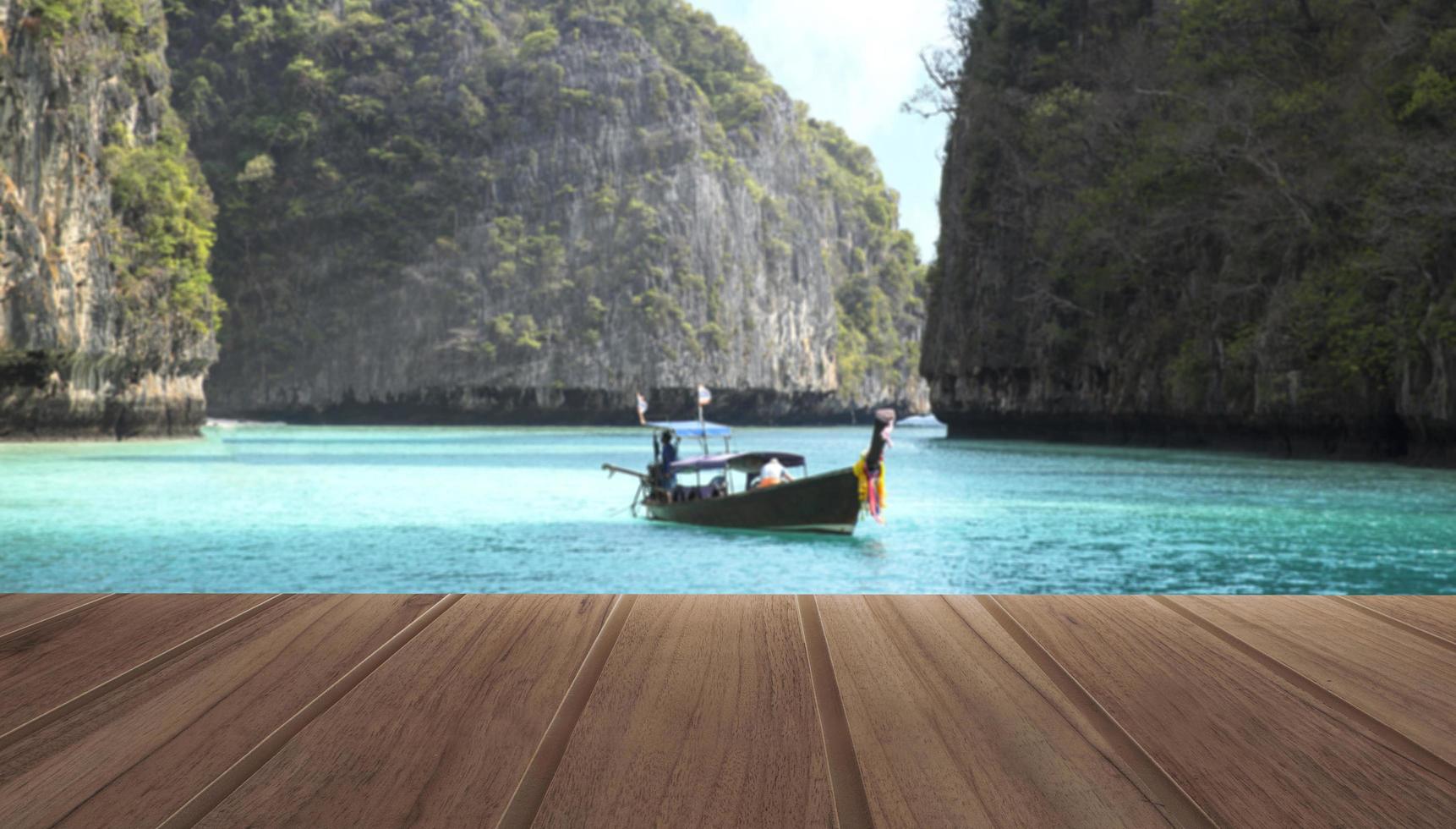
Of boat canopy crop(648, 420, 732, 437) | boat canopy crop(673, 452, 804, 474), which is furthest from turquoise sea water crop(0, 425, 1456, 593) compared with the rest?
boat canopy crop(648, 420, 732, 437)

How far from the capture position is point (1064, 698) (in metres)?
1.72

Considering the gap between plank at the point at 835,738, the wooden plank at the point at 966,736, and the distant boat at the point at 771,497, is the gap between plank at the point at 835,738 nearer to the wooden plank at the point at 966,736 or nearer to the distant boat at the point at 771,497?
the wooden plank at the point at 966,736

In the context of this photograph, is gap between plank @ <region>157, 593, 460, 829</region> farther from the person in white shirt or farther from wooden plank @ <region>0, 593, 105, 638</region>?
the person in white shirt

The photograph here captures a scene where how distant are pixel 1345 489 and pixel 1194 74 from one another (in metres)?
11.4

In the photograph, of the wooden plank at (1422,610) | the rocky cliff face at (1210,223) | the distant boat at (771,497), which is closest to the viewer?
the wooden plank at (1422,610)

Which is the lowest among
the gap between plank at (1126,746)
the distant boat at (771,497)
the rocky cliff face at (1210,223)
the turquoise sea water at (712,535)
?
the turquoise sea water at (712,535)

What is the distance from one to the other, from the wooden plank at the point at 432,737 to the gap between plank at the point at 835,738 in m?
0.36

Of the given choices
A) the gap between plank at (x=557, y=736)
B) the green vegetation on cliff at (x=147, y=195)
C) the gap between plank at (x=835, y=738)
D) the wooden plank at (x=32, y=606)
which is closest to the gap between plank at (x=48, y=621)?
the wooden plank at (x=32, y=606)

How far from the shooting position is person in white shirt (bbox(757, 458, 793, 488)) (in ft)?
46.8

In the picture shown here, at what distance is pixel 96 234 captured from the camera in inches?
1180

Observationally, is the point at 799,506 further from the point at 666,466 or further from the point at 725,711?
the point at 725,711

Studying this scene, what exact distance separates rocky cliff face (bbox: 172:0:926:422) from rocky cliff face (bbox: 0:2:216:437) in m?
24.8

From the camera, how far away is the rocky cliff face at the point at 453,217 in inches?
2502

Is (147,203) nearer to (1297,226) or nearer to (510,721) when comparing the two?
(1297,226)
